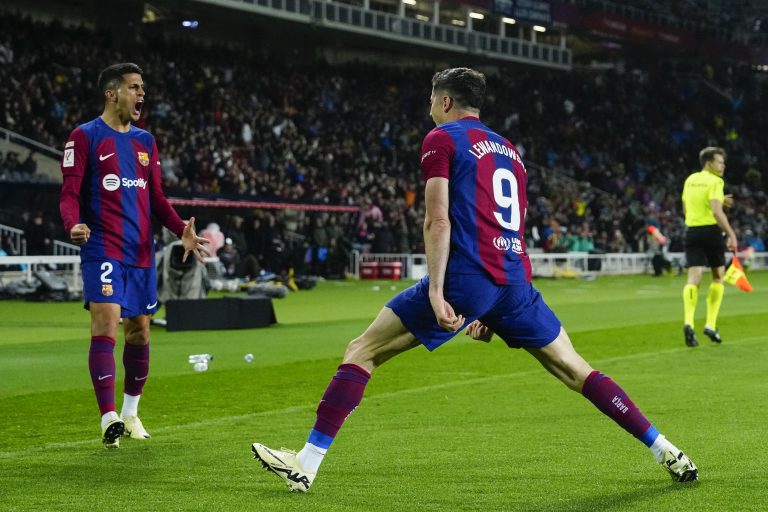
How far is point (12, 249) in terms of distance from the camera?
2770cm

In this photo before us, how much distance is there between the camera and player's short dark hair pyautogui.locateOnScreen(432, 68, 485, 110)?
6.05 metres

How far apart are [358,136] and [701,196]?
2921 cm

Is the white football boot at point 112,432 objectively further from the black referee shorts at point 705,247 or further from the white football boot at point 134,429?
the black referee shorts at point 705,247

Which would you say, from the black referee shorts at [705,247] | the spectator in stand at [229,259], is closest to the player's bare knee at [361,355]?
the black referee shorts at [705,247]

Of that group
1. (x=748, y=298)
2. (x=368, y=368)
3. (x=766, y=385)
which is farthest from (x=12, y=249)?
(x=368, y=368)

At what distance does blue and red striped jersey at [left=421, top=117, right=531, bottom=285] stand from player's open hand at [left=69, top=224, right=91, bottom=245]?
94.9 inches

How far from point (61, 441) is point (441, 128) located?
3.43m

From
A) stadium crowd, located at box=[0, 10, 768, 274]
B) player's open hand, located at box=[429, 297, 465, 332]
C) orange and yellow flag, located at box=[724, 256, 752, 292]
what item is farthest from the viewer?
stadium crowd, located at box=[0, 10, 768, 274]

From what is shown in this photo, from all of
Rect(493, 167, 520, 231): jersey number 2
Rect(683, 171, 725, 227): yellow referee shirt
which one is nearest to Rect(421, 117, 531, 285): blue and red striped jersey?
Rect(493, 167, 520, 231): jersey number 2

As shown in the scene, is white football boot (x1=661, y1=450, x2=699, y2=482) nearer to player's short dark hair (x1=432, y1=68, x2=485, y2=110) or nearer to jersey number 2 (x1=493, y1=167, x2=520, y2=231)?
jersey number 2 (x1=493, y1=167, x2=520, y2=231)

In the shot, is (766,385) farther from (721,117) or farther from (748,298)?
(721,117)

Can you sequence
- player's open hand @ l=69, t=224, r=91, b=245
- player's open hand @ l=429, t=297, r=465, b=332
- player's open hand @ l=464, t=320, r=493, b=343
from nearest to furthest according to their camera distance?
1. player's open hand @ l=429, t=297, r=465, b=332
2. player's open hand @ l=464, t=320, r=493, b=343
3. player's open hand @ l=69, t=224, r=91, b=245

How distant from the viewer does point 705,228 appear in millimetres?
14609

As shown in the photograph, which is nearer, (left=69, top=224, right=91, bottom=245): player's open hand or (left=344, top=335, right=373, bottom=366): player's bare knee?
(left=344, top=335, right=373, bottom=366): player's bare knee
